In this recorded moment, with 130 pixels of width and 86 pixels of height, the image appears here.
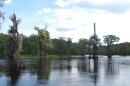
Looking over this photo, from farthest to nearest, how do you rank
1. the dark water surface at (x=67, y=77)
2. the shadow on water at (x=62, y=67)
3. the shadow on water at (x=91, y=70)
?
1. the shadow on water at (x=62, y=67)
2. the shadow on water at (x=91, y=70)
3. the dark water surface at (x=67, y=77)

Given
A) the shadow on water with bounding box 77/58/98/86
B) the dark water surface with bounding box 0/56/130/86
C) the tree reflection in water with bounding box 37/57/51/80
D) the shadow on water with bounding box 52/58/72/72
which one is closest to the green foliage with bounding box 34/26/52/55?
the shadow on water with bounding box 52/58/72/72


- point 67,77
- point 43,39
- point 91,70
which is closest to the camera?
point 67,77

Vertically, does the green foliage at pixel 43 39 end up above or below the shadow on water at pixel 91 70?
above

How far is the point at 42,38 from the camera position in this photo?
139 m

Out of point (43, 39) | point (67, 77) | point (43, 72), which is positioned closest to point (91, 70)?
point (43, 72)

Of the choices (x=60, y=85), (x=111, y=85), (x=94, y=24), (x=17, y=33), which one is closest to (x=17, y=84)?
(x=60, y=85)

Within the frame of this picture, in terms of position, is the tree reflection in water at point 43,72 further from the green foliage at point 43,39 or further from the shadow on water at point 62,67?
the green foliage at point 43,39

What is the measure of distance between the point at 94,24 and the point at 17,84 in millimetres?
82785

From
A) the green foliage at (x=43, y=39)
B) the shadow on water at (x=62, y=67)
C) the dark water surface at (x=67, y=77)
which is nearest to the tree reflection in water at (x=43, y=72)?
the dark water surface at (x=67, y=77)

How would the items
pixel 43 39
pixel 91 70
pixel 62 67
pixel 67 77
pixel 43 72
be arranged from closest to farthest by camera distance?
1. pixel 67 77
2. pixel 43 72
3. pixel 91 70
4. pixel 62 67
5. pixel 43 39

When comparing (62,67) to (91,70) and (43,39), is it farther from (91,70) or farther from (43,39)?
(43,39)

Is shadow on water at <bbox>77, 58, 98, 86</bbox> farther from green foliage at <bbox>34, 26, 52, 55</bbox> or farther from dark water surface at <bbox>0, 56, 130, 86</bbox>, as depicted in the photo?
green foliage at <bbox>34, 26, 52, 55</bbox>

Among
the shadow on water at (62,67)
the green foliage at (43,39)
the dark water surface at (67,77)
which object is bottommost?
the dark water surface at (67,77)

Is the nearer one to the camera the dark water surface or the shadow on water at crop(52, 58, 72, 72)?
the dark water surface
